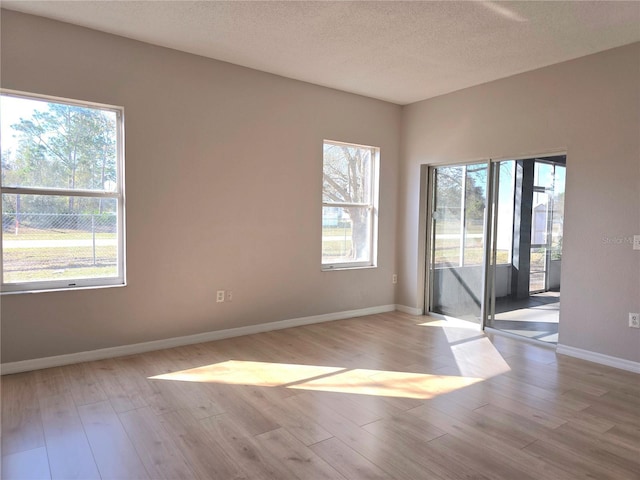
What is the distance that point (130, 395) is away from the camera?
9.55 ft

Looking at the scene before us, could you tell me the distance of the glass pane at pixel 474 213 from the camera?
4.82 m

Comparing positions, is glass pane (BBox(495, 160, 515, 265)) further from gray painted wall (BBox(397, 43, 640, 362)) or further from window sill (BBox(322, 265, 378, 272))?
window sill (BBox(322, 265, 378, 272))

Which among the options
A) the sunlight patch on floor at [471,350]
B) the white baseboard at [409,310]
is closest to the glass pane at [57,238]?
the sunlight patch on floor at [471,350]

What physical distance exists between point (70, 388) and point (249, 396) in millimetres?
1316

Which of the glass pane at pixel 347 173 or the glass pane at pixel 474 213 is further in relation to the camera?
the glass pane at pixel 347 173

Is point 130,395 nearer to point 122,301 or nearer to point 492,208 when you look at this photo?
point 122,301

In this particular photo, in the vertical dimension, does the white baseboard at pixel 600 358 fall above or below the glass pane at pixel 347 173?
below

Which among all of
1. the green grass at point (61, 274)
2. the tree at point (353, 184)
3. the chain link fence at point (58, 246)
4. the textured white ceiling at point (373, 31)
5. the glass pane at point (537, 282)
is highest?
the textured white ceiling at point (373, 31)

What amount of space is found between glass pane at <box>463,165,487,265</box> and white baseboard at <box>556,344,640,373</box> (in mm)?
1283

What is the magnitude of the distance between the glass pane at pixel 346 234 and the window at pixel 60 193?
2.34 m

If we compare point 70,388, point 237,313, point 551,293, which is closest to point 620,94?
point 551,293

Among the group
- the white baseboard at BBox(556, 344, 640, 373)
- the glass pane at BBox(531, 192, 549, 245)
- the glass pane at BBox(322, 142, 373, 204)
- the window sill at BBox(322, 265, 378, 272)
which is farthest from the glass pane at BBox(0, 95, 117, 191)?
the white baseboard at BBox(556, 344, 640, 373)

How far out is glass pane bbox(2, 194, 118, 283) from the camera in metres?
3.30

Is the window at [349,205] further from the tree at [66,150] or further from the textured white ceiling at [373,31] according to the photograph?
the tree at [66,150]
